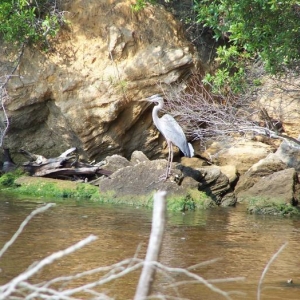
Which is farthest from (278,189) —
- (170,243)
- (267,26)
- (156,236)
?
(156,236)

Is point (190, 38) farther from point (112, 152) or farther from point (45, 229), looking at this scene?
point (45, 229)

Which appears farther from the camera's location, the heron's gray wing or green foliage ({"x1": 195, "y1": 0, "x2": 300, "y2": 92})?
the heron's gray wing

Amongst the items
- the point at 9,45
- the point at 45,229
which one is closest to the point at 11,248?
the point at 45,229

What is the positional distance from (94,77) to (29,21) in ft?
6.36

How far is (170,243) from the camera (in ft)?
28.3

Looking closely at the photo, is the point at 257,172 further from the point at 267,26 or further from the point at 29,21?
the point at 29,21

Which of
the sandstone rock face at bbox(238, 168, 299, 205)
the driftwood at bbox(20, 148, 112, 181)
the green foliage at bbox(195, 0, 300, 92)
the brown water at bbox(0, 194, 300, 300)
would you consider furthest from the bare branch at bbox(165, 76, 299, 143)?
the green foliage at bbox(195, 0, 300, 92)

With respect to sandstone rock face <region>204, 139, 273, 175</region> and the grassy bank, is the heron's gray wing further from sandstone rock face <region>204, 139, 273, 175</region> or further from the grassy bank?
sandstone rock face <region>204, 139, 273, 175</region>

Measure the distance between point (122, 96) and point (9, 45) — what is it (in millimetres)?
2744

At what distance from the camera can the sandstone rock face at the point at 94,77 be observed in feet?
48.7

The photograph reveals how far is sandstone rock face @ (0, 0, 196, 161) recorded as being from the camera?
14.8 metres

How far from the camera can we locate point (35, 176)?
13797mm

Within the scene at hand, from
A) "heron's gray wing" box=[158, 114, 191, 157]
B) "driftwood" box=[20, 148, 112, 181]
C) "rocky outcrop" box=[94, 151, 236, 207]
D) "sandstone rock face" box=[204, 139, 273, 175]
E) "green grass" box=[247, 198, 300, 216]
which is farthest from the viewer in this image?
"sandstone rock face" box=[204, 139, 273, 175]

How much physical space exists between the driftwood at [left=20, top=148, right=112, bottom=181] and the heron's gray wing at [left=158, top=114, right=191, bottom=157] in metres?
1.53
